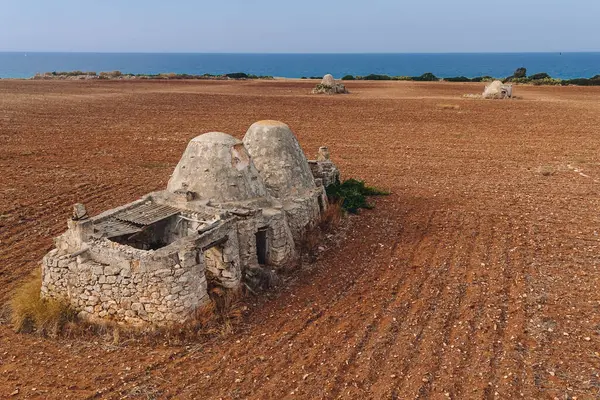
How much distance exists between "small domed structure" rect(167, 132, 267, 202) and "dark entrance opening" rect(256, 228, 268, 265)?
98 centimetres

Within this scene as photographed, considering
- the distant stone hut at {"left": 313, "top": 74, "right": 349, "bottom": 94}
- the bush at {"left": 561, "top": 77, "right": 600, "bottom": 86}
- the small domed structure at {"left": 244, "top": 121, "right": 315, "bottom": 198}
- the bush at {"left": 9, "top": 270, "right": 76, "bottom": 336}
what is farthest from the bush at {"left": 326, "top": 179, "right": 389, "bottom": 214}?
the bush at {"left": 561, "top": 77, "right": 600, "bottom": 86}

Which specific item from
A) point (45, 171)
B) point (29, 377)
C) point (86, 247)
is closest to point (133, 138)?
point (45, 171)

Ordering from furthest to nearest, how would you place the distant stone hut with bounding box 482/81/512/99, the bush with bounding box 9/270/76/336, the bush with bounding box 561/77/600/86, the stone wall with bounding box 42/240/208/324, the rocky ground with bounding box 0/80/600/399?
1. the bush with bounding box 561/77/600/86
2. the distant stone hut with bounding box 482/81/512/99
3. the bush with bounding box 9/270/76/336
4. the stone wall with bounding box 42/240/208/324
5. the rocky ground with bounding box 0/80/600/399

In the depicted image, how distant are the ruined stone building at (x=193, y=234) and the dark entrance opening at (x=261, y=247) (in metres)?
0.03

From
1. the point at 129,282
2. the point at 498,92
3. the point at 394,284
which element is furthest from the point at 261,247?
the point at 498,92

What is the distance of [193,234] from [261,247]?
2.27m

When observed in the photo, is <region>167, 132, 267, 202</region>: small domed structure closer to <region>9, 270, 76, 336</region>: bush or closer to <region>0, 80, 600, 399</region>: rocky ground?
<region>0, 80, 600, 399</region>: rocky ground

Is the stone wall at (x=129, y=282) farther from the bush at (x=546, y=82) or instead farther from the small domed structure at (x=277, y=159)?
the bush at (x=546, y=82)

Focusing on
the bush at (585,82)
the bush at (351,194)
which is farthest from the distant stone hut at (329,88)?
the bush at (351,194)

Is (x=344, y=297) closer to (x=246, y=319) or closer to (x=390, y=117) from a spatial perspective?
(x=246, y=319)

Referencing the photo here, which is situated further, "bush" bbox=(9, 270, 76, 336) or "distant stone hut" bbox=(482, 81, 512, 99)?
"distant stone hut" bbox=(482, 81, 512, 99)

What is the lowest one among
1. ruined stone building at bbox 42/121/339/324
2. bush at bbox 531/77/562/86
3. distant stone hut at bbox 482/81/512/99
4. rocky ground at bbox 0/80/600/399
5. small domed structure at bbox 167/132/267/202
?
rocky ground at bbox 0/80/600/399

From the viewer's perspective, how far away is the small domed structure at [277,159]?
570 inches

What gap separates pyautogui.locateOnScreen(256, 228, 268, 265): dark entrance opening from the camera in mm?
12882
